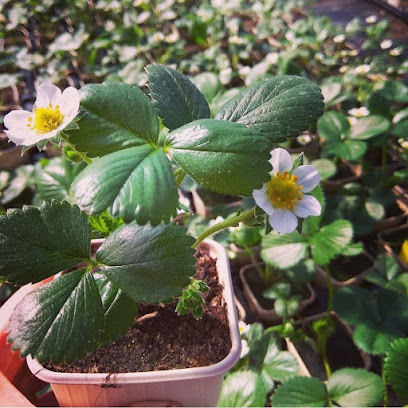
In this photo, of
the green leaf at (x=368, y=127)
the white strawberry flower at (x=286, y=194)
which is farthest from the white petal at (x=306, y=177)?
the green leaf at (x=368, y=127)

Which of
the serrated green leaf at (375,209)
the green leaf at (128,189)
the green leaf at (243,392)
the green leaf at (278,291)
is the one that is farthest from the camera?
the serrated green leaf at (375,209)

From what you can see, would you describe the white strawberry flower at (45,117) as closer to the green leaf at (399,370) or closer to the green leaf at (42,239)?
the green leaf at (42,239)

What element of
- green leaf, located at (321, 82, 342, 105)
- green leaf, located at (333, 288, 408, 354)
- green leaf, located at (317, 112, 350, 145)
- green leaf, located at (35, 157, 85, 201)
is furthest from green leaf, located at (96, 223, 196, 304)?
green leaf, located at (321, 82, 342, 105)

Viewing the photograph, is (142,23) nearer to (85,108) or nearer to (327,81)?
(327,81)

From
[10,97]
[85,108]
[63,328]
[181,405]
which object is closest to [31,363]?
[63,328]

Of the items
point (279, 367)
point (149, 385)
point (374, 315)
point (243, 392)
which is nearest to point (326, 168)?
point (374, 315)

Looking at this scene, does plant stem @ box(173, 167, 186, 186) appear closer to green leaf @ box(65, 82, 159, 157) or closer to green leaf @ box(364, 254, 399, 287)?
green leaf @ box(65, 82, 159, 157)

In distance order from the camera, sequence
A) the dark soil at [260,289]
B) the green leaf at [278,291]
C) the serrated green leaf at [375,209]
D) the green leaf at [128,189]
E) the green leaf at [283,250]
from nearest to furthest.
A: the green leaf at [128,189] → the green leaf at [283,250] → the green leaf at [278,291] → the dark soil at [260,289] → the serrated green leaf at [375,209]

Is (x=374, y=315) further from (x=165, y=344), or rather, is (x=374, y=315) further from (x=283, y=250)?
(x=165, y=344)
